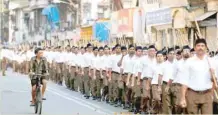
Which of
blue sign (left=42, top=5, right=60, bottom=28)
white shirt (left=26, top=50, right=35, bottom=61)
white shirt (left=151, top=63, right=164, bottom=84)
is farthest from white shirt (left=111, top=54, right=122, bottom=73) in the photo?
blue sign (left=42, top=5, right=60, bottom=28)

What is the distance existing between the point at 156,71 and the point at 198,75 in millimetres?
5334

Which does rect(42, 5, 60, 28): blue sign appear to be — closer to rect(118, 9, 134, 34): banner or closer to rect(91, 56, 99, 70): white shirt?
rect(118, 9, 134, 34): banner

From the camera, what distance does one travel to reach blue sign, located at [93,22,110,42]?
45375 millimetres

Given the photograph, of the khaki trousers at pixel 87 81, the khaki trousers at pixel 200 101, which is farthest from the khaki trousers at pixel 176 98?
the khaki trousers at pixel 87 81

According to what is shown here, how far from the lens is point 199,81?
41.0ft

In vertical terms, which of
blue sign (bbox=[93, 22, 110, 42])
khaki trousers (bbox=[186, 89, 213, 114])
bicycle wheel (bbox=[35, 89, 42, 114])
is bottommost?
bicycle wheel (bbox=[35, 89, 42, 114])

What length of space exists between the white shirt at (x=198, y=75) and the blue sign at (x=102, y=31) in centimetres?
3182

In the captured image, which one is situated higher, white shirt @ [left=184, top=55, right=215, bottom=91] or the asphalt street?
white shirt @ [left=184, top=55, right=215, bottom=91]

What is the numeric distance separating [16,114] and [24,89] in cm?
1164

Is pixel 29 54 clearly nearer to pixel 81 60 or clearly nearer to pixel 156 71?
pixel 81 60

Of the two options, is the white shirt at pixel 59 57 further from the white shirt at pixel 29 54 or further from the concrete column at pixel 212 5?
the white shirt at pixel 29 54

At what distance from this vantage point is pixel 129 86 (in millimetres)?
20328

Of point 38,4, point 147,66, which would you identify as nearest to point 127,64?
point 147,66

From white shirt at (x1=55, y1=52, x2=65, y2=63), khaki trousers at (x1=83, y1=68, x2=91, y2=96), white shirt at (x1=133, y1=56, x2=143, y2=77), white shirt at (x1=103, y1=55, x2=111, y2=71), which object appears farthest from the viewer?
white shirt at (x1=55, y1=52, x2=65, y2=63)
